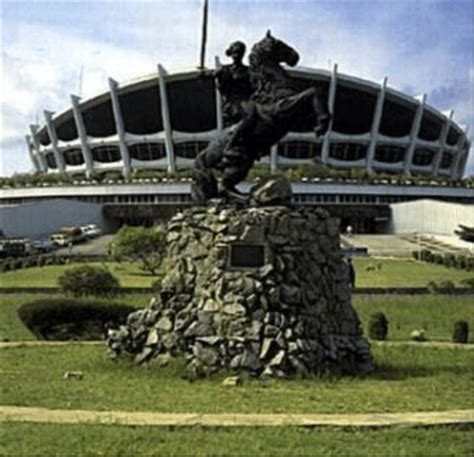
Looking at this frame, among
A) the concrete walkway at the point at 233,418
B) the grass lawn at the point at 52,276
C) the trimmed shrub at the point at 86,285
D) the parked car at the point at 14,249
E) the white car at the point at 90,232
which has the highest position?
the concrete walkway at the point at 233,418

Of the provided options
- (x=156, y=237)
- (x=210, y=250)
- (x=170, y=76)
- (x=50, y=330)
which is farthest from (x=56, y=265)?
(x=170, y=76)

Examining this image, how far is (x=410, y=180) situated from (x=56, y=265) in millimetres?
53731

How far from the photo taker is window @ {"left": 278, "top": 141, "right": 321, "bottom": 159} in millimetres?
101875

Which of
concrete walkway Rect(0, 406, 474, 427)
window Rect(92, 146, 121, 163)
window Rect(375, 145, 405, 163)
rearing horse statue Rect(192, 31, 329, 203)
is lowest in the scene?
window Rect(92, 146, 121, 163)

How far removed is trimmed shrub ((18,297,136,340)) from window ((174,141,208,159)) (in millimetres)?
79899

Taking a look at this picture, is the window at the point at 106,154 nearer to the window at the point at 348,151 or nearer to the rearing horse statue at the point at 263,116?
the window at the point at 348,151

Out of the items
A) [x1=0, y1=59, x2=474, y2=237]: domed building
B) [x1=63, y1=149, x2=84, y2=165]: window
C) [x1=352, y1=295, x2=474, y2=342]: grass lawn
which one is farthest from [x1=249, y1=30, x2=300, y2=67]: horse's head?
[x1=63, y1=149, x2=84, y2=165]: window

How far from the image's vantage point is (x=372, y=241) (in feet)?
232

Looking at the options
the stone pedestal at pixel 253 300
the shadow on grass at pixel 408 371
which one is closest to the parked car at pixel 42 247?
the stone pedestal at pixel 253 300

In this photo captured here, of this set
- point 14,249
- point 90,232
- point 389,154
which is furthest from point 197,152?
point 14,249

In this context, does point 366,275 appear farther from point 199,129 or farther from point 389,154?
point 389,154

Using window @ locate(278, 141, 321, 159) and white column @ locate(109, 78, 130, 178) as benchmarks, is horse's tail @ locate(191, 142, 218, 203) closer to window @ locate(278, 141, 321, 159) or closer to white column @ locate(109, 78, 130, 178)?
window @ locate(278, 141, 321, 159)

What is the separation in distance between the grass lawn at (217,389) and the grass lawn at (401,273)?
22.0 metres

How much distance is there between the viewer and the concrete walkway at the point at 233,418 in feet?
31.1
